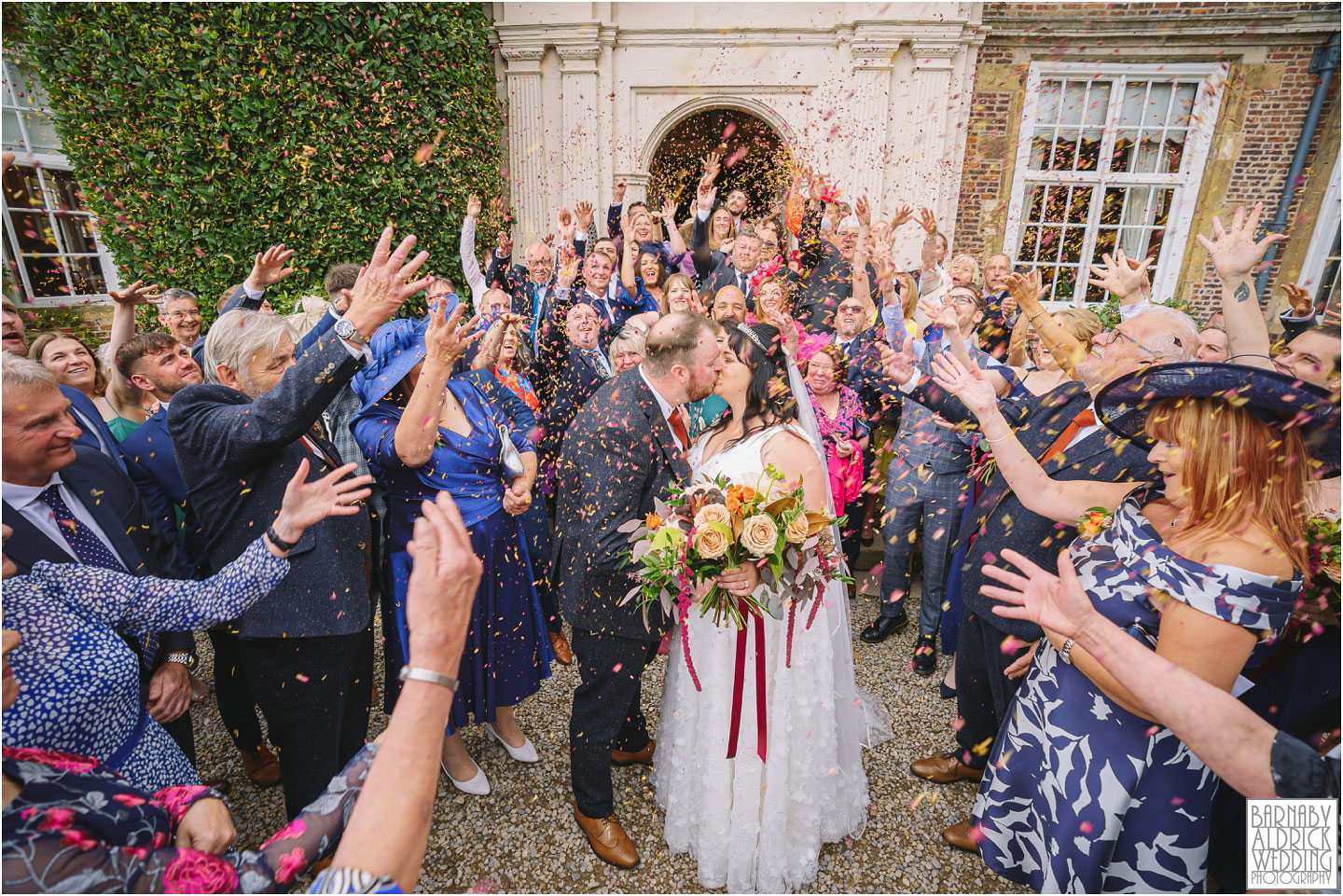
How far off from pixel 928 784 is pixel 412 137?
8.13 meters

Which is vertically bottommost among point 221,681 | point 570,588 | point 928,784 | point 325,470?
point 928,784

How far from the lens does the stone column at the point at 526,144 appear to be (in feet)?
27.2

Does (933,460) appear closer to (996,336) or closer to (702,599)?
(996,336)

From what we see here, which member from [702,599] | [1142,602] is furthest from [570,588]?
[1142,602]

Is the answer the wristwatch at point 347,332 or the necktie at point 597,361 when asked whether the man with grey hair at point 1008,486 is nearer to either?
the necktie at point 597,361

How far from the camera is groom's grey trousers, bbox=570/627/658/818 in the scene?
2.36 m

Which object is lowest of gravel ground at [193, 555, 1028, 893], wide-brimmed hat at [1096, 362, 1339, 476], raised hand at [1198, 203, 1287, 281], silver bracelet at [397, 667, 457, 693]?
gravel ground at [193, 555, 1028, 893]

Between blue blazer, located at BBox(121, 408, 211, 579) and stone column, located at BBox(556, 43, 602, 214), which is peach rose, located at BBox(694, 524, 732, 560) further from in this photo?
stone column, located at BBox(556, 43, 602, 214)

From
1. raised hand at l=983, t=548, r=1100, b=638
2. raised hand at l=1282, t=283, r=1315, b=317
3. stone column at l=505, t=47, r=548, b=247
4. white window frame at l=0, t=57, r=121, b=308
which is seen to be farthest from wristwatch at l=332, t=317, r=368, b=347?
white window frame at l=0, t=57, r=121, b=308

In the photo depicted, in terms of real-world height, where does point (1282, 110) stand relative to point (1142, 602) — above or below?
above

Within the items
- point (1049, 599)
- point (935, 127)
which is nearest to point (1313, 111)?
point (935, 127)

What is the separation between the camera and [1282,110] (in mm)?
8367

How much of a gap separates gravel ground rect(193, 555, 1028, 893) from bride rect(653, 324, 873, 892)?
217mm

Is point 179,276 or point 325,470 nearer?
point 325,470
